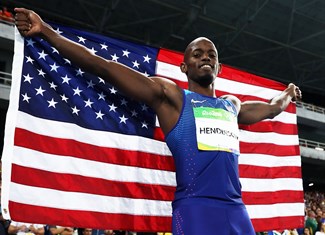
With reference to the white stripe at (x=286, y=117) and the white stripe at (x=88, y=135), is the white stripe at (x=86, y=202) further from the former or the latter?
the white stripe at (x=286, y=117)

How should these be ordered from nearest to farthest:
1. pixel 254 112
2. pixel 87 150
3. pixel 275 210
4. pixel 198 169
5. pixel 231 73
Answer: pixel 198 169 → pixel 87 150 → pixel 254 112 → pixel 275 210 → pixel 231 73

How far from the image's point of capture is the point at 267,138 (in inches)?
156

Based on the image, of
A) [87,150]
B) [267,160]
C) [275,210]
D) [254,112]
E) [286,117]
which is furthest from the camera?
[286,117]

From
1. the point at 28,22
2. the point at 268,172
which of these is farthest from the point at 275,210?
the point at 28,22

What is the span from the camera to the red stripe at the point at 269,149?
12.6 ft

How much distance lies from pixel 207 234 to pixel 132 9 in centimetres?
1532

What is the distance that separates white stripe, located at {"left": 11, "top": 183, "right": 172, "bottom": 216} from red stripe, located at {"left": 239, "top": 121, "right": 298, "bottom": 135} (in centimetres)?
121

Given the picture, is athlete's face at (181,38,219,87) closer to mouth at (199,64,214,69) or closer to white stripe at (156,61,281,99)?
mouth at (199,64,214,69)

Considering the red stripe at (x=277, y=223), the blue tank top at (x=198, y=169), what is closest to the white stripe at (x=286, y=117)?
the red stripe at (x=277, y=223)

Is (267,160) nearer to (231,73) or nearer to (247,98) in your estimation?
(247,98)

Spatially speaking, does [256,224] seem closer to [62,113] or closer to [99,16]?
[62,113]

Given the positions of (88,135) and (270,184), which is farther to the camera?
(270,184)

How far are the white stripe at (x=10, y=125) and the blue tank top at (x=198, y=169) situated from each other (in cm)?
111

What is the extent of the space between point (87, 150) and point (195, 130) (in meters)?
1.03
